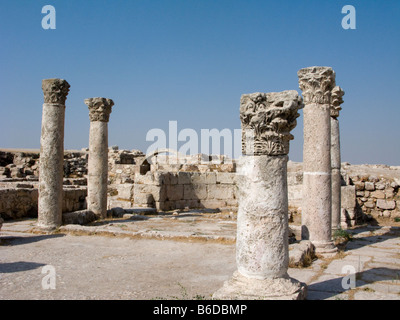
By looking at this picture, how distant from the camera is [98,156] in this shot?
12750 millimetres

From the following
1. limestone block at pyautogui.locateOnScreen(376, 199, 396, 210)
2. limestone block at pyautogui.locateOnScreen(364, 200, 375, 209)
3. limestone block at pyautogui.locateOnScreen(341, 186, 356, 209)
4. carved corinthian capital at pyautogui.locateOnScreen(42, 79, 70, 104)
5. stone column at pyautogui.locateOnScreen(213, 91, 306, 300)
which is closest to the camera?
stone column at pyautogui.locateOnScreen(213, 91, 306, 300)

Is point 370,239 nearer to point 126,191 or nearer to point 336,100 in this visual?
point 336,100

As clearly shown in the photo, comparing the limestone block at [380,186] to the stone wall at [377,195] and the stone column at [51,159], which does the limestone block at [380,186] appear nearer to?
the stone wall at [377,195]

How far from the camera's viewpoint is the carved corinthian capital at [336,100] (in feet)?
32.6

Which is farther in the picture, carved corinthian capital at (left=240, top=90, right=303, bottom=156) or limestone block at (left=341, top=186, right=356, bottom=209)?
limestone block at (left=341, top=186, right=356, bottom=209)

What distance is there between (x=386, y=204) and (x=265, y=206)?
436 inches

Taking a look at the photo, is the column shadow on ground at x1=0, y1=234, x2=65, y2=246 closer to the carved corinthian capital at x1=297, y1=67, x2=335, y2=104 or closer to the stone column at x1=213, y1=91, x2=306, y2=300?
the stone column at x1=213, y1=91, x2=306, y2=300

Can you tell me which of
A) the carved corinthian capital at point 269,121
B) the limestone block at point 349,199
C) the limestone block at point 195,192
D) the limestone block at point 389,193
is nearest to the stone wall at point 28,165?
the limestone block at point 195,192

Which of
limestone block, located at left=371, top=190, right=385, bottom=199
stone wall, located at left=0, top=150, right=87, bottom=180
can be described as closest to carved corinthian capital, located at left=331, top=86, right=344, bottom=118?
limestone block, located at left=371, top=190, right=385, bottom=199

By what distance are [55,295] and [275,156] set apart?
334cm

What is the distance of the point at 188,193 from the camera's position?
1766cm

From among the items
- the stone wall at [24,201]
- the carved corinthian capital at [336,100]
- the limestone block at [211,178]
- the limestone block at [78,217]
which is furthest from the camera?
the limestone block at [211,178]

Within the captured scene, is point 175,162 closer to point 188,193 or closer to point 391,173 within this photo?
point 188,193

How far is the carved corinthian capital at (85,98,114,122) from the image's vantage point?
1277 centimetres
